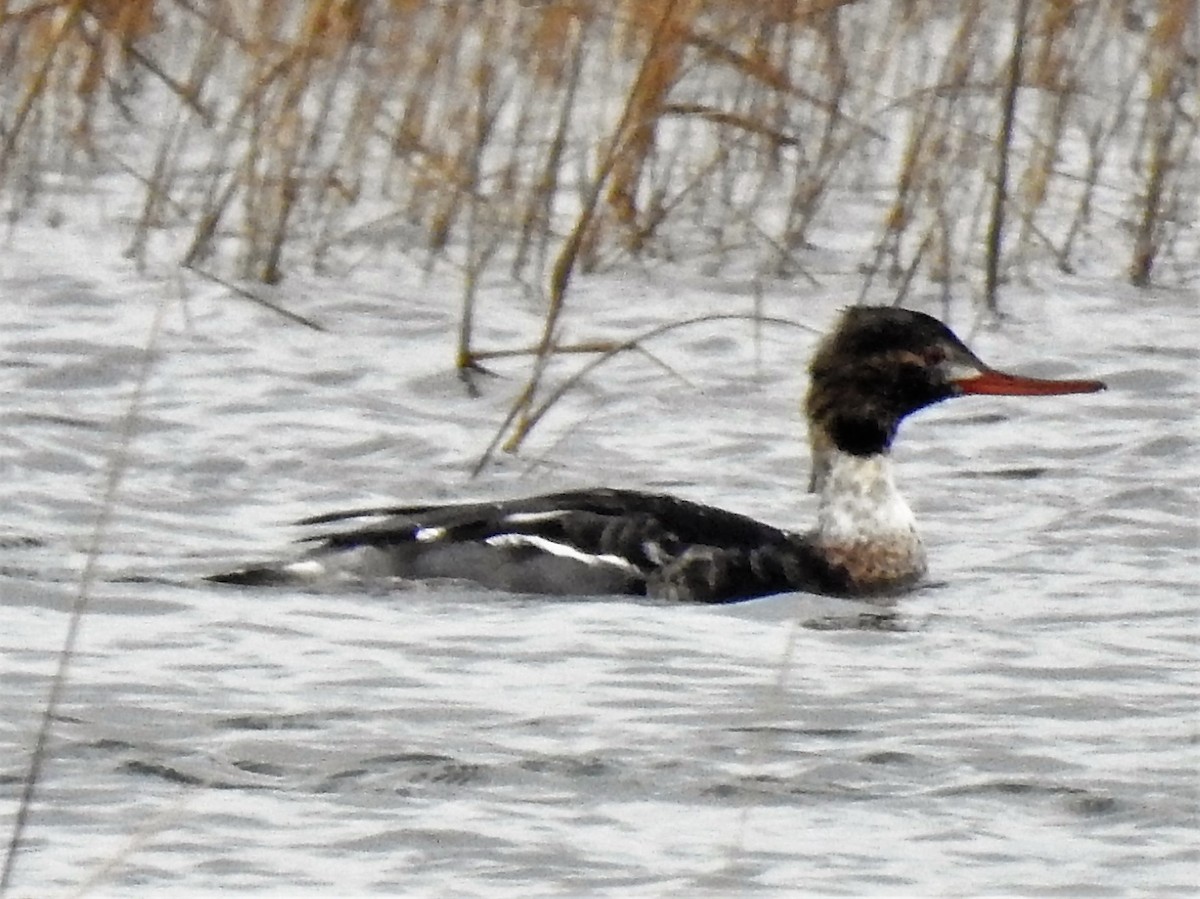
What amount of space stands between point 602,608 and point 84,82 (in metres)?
4.99

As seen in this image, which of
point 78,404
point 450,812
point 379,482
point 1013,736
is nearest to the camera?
point 450,812

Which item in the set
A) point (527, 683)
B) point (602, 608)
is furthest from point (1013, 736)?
point (602, 608)

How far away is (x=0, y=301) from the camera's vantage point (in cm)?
1135

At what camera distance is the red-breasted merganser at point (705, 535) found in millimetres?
8023

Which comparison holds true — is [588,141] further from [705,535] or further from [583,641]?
[583,641]

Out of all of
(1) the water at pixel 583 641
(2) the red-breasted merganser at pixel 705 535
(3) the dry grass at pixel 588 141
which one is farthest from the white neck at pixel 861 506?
(3) the dry grass at pixel 588 141

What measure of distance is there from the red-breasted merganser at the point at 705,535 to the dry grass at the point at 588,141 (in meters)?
0.56

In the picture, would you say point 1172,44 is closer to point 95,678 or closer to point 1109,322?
point 1109,322

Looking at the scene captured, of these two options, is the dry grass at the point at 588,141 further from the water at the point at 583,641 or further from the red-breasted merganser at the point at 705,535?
the red-breasted merganser at the point at 705,535

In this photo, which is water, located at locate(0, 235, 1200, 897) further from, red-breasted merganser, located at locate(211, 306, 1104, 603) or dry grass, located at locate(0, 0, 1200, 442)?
dry grass, located at locate(0, 0, 1200, 442)

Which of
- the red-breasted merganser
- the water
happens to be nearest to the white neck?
the red-breasted merganser

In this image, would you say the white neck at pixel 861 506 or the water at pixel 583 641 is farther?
the white neck at pixel 861 506

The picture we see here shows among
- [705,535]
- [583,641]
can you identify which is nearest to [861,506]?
[705,535]

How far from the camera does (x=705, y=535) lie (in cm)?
818
